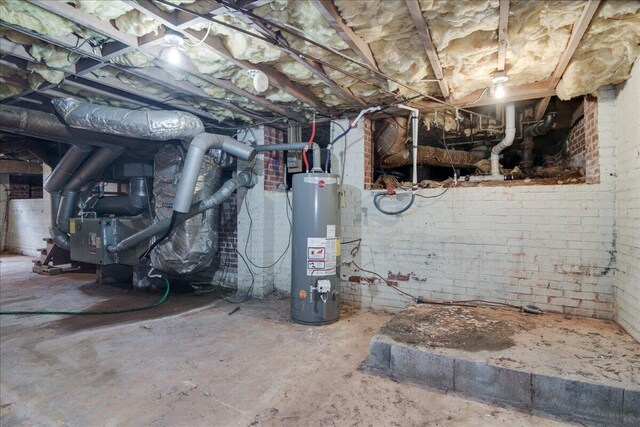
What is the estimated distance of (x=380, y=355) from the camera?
2.32 m

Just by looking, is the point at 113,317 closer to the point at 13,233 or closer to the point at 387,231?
the point at 387,231

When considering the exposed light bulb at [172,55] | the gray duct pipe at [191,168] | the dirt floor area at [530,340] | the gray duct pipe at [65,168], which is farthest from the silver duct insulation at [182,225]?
the dirt floor area at [530,340]

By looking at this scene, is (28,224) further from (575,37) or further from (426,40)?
(575,37)

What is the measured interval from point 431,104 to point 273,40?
1.94 metres

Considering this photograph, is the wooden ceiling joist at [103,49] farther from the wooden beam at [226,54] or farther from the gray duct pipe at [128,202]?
the gray duct pipe at [128,202]

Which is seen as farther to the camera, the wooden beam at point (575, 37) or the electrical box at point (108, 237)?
the electrical box at point (108, 237)

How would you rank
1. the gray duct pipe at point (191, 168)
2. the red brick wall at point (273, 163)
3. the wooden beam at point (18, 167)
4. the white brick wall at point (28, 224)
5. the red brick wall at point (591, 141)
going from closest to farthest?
the red brick wall at point (591, 141) → the gray duct pipe at point (191, 168) → the red brick wall at point (273, 163) → the wooden beam at point (18, 167) → the white brick wall at point (28, 224)

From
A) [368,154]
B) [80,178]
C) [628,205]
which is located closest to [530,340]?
[628,205]

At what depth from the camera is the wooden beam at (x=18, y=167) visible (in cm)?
691

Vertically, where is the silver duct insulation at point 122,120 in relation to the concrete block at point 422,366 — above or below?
above

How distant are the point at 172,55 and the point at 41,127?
198 cm

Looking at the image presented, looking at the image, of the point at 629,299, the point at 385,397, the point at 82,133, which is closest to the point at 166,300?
the point at 82,133

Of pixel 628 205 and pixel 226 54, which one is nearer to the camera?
pixel 226 54

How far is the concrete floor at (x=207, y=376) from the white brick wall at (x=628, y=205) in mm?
1260
